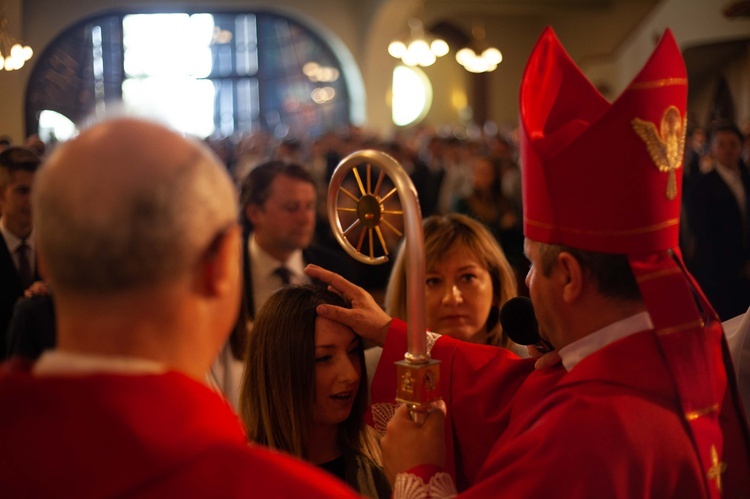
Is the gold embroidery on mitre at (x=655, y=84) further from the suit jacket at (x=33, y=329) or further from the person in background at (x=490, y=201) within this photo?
the person in background at (x=490, y=201)

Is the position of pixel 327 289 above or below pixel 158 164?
below

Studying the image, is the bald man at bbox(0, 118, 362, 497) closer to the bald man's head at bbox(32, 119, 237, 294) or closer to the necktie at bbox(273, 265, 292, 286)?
the bald man's head at bbox(32, 119, 237, 294)

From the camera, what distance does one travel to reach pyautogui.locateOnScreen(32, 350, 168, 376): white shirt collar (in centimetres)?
97

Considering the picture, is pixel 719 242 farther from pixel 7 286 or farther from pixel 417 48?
pixel 417 48

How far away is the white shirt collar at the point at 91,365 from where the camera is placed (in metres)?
0.97

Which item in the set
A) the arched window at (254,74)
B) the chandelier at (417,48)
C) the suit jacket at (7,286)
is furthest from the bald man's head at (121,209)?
the arched window at (254,74)

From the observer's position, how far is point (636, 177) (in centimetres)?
154

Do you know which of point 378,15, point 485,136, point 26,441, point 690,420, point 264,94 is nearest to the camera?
point 26,441

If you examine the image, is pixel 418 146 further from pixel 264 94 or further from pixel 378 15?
pixel 264 94

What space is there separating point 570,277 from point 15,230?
6.90 feet

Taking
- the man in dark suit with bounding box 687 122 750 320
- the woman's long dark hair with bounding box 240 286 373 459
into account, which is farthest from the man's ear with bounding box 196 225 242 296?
the man in dark suit with bounding box 687 122 750 320

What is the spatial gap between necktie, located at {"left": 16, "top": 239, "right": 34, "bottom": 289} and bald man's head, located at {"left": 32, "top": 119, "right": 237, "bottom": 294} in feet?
6.74

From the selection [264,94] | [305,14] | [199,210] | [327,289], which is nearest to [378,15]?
[305,14]

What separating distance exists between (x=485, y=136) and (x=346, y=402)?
11.4 m
